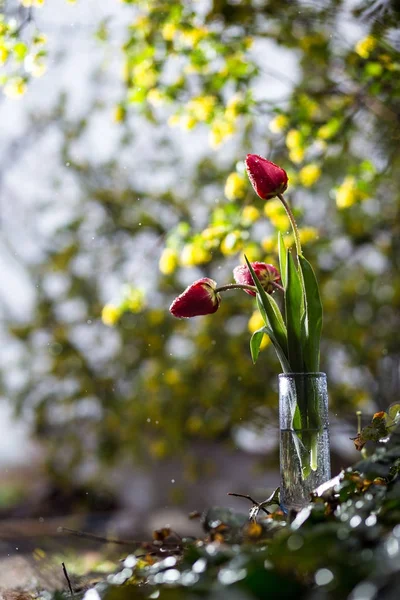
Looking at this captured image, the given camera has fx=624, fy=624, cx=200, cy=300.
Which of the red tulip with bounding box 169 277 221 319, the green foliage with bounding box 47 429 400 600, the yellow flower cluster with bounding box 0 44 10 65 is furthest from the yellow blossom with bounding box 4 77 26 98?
the green foliage with bounding box 47 429 400 600

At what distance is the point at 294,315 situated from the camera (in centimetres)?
56

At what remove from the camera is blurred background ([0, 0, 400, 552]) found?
7.41ft

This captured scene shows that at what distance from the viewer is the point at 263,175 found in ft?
1.83

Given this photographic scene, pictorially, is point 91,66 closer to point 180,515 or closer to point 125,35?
point 125,35

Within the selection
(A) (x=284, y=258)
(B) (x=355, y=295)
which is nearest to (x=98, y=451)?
(B) (x=355, y=295)

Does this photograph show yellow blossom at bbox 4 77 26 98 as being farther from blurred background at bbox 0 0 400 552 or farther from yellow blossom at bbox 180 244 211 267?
blurred background at bbox 0 0 400 552

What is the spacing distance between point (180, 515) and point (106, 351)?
2.40 feet

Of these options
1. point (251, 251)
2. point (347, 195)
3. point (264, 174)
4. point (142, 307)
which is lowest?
point (142, 307)

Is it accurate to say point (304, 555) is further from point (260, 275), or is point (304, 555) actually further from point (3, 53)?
point (3, 53)

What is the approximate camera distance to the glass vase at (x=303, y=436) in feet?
1.69

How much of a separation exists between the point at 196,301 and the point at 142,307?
1.70m

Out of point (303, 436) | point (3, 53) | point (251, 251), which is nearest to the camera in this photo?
point (303, 436)

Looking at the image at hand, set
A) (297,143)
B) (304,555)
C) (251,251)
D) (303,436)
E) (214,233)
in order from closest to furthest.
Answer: (304,555) < (303,436) < (214,233) < (251,251) < (297,143)

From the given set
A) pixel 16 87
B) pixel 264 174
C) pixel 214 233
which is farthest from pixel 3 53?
pixel 264 174
